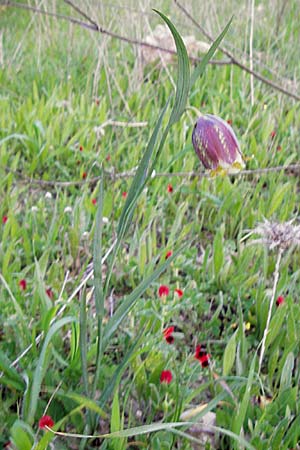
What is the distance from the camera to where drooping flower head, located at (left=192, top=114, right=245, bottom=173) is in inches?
32.4

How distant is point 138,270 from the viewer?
1.34 m

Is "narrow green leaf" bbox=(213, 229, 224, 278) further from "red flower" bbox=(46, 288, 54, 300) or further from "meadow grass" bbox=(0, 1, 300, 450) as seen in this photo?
"red flower" bbox=(46, 288, 54, 300)

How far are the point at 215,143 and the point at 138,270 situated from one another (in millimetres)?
577

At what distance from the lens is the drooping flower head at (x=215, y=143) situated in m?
0.82

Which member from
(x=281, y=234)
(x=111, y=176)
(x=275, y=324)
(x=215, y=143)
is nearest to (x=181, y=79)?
(x=215, y=143)

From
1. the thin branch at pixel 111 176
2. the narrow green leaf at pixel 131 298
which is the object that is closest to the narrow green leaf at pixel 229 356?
the narrow green leaf at pixel 131 298

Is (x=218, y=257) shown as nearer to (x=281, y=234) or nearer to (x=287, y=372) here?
(x=281, y=234)

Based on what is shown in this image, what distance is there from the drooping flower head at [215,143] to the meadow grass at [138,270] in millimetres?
130

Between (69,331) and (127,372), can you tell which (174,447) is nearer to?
(127,372)

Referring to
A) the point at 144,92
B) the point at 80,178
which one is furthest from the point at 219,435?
the point at 144,92

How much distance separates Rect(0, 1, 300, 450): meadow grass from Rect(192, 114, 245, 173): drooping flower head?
0.43ft

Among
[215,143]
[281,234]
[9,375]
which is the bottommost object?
[9,375]

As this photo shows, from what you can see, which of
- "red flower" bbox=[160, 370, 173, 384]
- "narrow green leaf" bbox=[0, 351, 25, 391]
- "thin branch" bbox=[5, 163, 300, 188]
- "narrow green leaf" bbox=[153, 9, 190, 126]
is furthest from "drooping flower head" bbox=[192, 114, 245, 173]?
"thin branch" bbox=[5, 163, 300, 188]

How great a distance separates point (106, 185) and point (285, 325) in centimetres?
73
